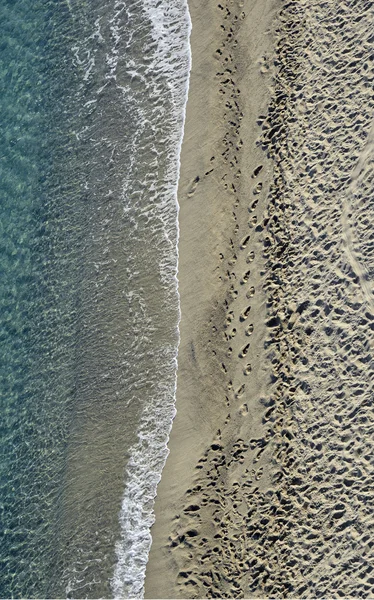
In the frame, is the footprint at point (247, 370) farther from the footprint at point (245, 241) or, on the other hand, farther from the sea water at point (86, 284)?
the footprint at point (245, 241)

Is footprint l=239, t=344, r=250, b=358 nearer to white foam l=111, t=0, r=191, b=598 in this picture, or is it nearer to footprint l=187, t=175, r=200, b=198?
white foam l=111, t=0, r=191, b=598

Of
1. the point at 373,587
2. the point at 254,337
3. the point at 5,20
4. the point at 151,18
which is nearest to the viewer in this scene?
the point at 373,587

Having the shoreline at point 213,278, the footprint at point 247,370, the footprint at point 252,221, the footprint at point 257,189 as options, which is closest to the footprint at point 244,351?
the shoreline at point 213,278

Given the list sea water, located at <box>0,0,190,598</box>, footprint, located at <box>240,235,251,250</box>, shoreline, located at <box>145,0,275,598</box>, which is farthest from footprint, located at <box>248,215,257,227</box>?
sea water, located at <box>0,0,190,598</box>

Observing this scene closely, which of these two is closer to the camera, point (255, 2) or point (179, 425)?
point (179, 425)

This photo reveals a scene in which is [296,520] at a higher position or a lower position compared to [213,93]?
lower

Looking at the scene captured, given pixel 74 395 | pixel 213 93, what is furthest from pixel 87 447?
pixel 213 93

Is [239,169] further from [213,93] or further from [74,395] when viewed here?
[74,395]

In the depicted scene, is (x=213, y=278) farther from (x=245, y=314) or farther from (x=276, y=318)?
(x=276, y=318)
